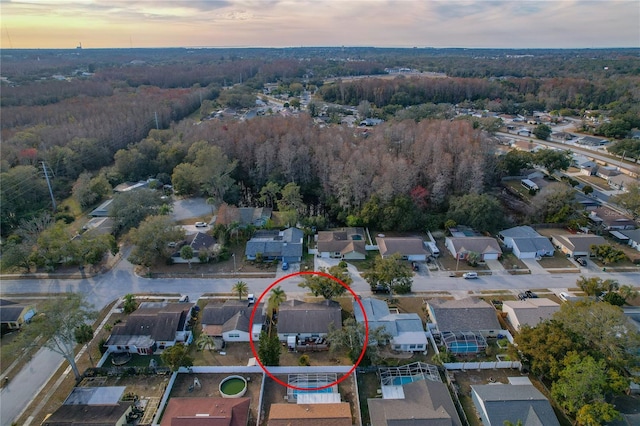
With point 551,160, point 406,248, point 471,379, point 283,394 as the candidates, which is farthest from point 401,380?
point 551,160

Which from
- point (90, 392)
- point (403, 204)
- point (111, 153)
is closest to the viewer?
point (90, 392)

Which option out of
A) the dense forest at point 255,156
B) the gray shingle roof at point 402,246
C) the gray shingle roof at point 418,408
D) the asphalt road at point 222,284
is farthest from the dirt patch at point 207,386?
the dense forest at point 255,156

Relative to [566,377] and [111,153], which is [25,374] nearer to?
[566,377]

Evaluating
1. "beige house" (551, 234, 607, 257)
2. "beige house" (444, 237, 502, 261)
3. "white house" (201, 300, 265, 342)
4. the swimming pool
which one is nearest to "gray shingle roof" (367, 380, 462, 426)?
the swimming pool

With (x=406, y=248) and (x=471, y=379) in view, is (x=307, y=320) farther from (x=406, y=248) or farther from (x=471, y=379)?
(x=406, y=248)

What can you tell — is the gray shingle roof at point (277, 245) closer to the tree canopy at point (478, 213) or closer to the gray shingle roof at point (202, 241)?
the gray shingle roof at point (202, 241)

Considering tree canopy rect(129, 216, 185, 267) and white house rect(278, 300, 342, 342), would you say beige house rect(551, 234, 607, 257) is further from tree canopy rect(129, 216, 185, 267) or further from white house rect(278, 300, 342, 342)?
tree canopy rect(129, 216, 185, 267)

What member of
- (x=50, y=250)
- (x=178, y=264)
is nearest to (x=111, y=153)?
(x=50, y=250)
